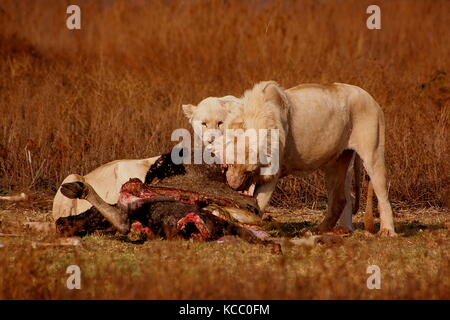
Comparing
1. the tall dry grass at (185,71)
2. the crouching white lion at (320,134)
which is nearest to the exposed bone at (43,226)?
the crouching white lion at (320,134)

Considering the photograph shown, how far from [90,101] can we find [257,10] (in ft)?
14.8

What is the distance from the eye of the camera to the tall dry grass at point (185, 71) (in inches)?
434

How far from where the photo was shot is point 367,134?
27.3ft

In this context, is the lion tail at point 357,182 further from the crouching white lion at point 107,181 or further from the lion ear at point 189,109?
the crouching white lion at point 107,181

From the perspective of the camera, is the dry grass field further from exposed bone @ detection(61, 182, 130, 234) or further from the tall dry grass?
exposed bone @ detection(61, 182, 130, 234)

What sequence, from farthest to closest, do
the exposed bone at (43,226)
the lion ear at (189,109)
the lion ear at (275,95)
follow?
the lion ear at (189,109) → the exposed bone at (43,226) → the lion ear at (275,95)

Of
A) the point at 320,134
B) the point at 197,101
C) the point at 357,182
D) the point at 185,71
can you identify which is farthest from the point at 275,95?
the point at 185,71

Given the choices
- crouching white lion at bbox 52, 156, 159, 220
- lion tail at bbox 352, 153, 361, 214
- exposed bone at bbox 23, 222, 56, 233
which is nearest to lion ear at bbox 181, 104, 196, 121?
crouching white lion at bbox 52, 156, 159, 220

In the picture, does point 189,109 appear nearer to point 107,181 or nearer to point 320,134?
point 107,181

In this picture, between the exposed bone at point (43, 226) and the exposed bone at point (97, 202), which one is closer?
the exposed bone at point (97, 202)

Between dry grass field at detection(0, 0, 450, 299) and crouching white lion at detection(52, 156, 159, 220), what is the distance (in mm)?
398

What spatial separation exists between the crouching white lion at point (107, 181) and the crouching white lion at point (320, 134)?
1004 millimetres

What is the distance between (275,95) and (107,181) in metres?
1.71

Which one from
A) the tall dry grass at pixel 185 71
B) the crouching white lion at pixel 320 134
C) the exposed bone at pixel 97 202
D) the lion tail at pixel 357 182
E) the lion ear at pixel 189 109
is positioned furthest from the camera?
the tall dry grass at pixel 185 71
